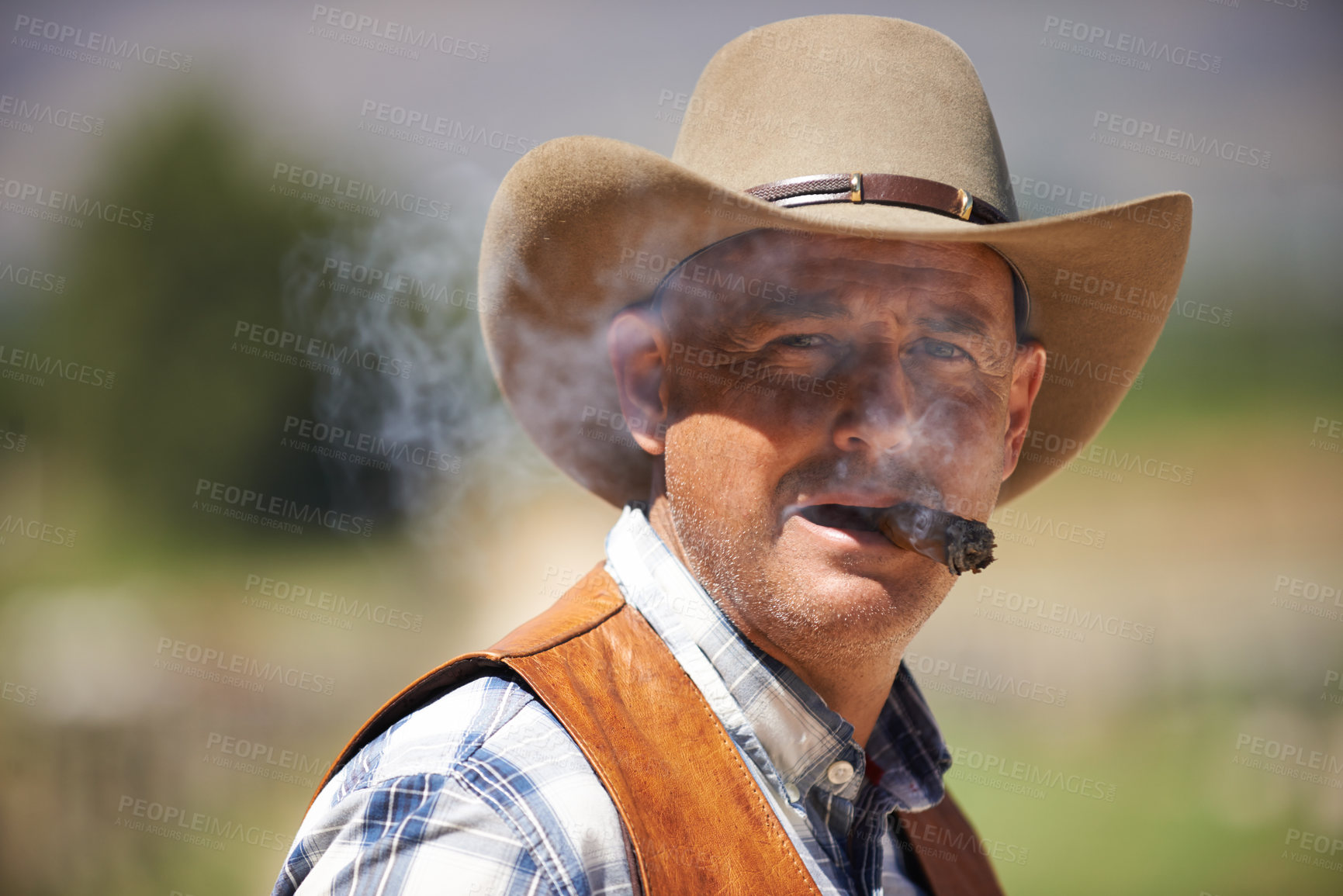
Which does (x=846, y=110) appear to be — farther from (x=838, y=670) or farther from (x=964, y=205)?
(x=838, y=670)

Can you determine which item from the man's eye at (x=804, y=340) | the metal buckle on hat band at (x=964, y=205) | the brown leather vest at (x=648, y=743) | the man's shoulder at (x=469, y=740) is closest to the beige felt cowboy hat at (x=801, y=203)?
the metal buckle on hat band at (x=964, y=205)

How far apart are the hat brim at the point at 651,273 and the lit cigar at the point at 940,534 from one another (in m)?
0.52

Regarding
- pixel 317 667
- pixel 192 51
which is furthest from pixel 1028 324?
pixel 192 51

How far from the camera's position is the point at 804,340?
1.61 m

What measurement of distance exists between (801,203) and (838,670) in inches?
37.4

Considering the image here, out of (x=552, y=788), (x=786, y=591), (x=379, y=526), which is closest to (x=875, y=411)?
(x=786, y=591)

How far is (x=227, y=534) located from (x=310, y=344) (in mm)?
3232

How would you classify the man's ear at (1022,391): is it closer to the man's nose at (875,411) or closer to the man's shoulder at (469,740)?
the man's nose at (875,411)

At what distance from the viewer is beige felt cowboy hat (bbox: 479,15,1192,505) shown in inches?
63.0

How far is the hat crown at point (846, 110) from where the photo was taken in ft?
5.47

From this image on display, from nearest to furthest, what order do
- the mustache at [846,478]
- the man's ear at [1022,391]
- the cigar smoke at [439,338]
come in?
1. the mustache at [846,478]
2. the man's ear at [1022,391]
3. the cigar smoke at [439,338]

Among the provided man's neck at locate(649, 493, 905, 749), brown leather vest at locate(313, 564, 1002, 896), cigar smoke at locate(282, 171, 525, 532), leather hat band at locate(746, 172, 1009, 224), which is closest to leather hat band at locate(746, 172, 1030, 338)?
leather hat band at locate(746, 172, 1009, 224)

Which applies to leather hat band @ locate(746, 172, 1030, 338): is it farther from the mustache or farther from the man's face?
the mustache

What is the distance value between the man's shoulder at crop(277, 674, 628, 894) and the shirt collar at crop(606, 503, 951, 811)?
36 centimetres
